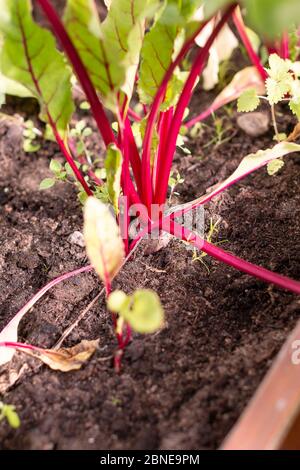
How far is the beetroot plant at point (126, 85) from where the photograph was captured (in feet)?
2.57

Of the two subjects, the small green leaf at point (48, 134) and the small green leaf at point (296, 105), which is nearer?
the small green leaf at point (296, 105)

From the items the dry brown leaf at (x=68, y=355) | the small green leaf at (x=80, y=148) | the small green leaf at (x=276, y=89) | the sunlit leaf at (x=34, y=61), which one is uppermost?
the sunlit leaf at (x=34, y=61)

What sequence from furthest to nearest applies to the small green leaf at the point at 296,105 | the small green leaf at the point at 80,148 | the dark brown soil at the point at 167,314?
1. the small green leaf at the point at 80,148
2. the small green leaf at the point at 296,105
3. the dark brown soil at the point at 167,314

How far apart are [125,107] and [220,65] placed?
0.64 m

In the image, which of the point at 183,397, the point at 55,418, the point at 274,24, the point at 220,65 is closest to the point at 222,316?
the point at 183,397

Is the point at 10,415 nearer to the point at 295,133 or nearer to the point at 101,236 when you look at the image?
the point at 101,236

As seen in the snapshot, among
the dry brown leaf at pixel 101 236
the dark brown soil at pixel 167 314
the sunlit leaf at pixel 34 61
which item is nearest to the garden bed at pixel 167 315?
the dark brown soil at pixel 167 314

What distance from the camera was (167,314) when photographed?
3.30ft

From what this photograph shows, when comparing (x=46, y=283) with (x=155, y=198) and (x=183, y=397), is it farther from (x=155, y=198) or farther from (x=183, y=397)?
(x=183, y=397)

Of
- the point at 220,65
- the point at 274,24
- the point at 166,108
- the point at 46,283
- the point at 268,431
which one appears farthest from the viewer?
the point at 220,65

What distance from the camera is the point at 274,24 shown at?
61 centimetres

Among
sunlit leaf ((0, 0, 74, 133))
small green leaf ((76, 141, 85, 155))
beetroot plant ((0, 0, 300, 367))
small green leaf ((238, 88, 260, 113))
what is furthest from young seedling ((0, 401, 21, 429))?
small green leaf ((238, 88, 260, 113))

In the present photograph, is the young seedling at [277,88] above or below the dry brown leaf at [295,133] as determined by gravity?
above

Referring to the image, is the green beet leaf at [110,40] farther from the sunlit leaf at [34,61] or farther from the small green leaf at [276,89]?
the small green leaf at [276,89]
